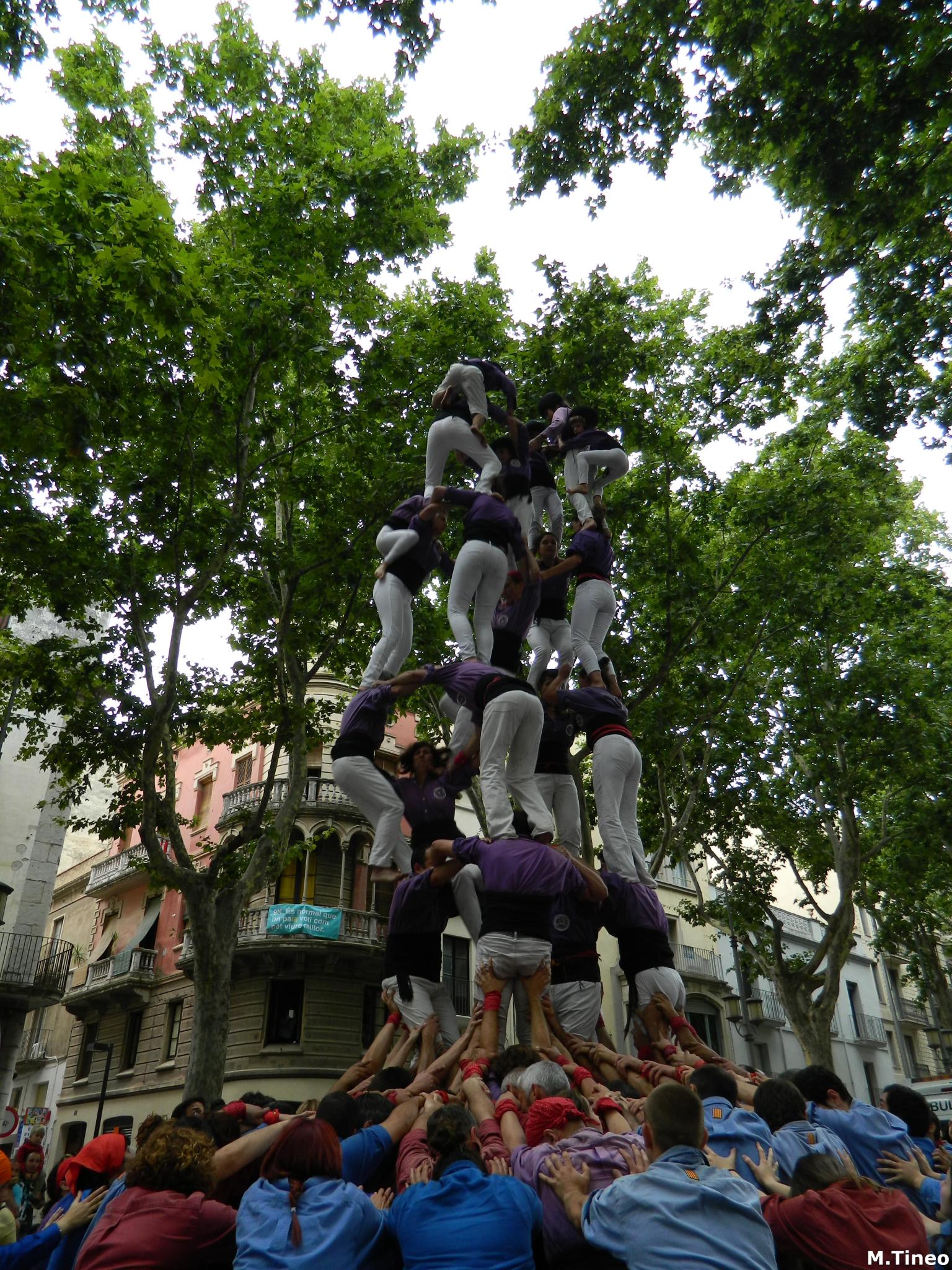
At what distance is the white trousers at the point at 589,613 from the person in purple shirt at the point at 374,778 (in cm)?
211

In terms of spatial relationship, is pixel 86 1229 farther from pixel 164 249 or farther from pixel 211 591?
pixel 211 591

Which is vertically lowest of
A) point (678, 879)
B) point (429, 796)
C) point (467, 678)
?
point (429, 796)

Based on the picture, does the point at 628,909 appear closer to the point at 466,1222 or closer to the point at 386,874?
the point at 386,874

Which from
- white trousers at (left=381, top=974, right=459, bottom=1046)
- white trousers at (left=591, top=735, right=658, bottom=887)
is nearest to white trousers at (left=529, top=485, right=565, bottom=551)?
white trousers at (left=591, top=735, right=658, bottom=887)

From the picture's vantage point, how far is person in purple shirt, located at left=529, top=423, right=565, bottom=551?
988 cm

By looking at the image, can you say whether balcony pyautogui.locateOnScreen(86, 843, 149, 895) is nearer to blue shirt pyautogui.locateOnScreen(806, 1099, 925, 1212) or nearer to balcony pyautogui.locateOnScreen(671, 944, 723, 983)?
balcony pyautogui.locateOnScreen(671, 944, 723, 983)

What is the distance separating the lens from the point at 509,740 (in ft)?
25.3

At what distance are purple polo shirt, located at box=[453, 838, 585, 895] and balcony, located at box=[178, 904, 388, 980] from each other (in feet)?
63.5

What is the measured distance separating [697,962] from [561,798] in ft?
89.9

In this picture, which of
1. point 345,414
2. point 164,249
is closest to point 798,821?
point 345,414

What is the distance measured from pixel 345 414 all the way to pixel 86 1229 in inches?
489

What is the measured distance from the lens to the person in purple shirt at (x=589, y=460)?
9.59 metres

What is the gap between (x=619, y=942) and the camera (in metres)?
7.98

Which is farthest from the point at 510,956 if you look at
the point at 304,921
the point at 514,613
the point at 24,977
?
the point at 24,977
